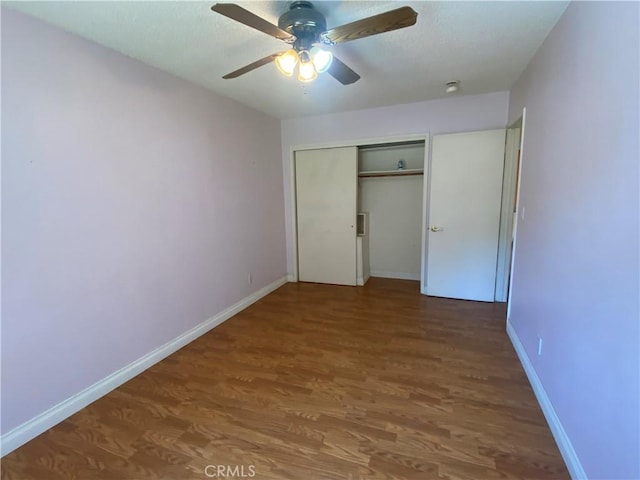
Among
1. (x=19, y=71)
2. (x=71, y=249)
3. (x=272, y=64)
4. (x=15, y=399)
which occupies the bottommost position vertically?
(x=15, y=399)

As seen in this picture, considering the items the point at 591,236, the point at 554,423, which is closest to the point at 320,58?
the point at 591,236

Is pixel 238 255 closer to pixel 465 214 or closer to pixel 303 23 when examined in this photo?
pixel 303 23

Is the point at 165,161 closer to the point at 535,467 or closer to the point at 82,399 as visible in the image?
the point at 82,399

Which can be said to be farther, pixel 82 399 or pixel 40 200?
pixel 82 399

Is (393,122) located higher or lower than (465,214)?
higher

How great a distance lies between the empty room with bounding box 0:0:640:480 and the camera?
1406 mm

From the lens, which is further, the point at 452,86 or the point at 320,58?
the point at 452,86

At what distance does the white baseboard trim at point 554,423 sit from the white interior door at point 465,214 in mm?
1298

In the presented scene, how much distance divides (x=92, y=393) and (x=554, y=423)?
288 cm

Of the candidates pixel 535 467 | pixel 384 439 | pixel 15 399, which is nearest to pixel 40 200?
pixel 15 399

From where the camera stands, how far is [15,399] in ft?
5.48

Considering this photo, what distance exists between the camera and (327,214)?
4.34 metres

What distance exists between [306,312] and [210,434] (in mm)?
1804

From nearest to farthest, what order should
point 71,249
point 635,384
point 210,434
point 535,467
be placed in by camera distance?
point 635,384 < point 535,467 < point 210,434 < point 71,249
